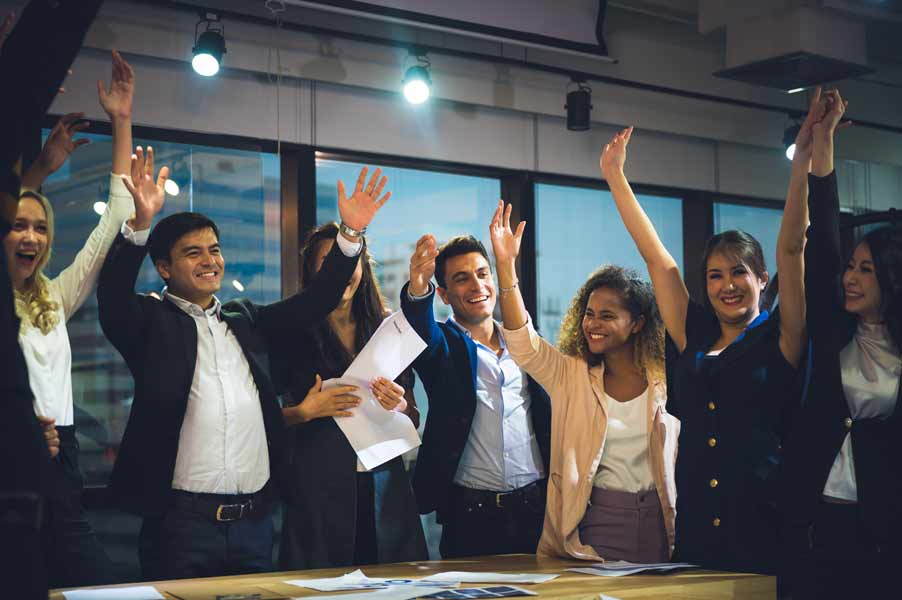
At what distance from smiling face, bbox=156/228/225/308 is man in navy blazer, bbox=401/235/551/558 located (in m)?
A: 0.63

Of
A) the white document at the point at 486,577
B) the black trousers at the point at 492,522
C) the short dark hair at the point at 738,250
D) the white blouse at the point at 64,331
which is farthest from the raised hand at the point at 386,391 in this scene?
the short dark hair at the point at 738,250

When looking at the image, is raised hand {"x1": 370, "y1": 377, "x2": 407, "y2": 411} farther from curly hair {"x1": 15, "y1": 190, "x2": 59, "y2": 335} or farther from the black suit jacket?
curly hair {"x1": 15, "y1": 190, "x2": 59, "y2": 335}

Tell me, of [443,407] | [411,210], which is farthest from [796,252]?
[411,210]

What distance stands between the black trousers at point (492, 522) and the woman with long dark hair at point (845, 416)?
3.08ft

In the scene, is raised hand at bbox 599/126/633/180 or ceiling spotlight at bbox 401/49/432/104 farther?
ceiling spotlight at bbox 401/49/432/104

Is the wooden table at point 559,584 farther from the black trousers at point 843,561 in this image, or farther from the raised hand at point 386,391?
the raised hand at point 386,391

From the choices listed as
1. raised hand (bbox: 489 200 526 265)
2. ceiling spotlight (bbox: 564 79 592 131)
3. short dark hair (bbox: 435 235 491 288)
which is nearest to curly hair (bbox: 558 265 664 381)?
raised hand (bbox: 489 200 526 265)

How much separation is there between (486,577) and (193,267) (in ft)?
4.21

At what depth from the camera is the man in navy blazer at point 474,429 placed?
340 centimetres

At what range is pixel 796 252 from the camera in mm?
2924

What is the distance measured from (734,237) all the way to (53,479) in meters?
2.11

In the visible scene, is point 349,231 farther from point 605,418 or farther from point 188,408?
point 605,418

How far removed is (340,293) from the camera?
3.27 meters

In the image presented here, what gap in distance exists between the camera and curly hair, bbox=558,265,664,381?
3.27m
